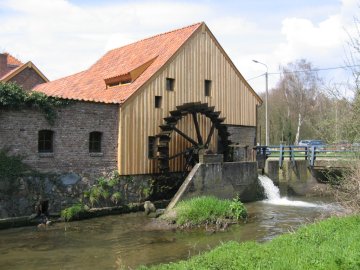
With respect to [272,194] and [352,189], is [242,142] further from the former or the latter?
[352,189]

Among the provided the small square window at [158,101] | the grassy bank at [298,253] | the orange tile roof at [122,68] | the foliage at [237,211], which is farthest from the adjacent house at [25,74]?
the grassy bank at [298,253]

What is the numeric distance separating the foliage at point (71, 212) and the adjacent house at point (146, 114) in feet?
3.81

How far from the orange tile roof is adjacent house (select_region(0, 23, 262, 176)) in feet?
0.21

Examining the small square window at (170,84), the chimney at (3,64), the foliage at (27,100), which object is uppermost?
the chimney at (3,64)

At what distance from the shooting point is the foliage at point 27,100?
11684mm

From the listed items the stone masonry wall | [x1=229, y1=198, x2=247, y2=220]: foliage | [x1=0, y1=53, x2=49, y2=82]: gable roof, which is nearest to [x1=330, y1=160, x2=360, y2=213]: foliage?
[x1=229, y1=198, x2=247, y2=220]: foliage

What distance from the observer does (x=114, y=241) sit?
33.7 feet

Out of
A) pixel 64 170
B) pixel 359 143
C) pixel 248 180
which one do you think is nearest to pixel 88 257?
pixel 64 170

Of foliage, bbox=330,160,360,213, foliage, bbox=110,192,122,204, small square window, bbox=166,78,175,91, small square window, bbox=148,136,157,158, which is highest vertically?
small square window, bbox=166,78,175,91

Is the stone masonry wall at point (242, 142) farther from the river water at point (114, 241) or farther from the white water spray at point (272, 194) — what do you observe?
the river water at point (114, 241)

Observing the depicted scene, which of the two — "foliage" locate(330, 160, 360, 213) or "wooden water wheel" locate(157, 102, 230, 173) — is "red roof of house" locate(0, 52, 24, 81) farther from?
Result: "foliage" locate(330, 160, 360, 213)

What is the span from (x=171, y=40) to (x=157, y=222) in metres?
8.40

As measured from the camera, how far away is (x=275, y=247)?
6.95m

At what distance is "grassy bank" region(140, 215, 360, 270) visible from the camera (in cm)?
580
